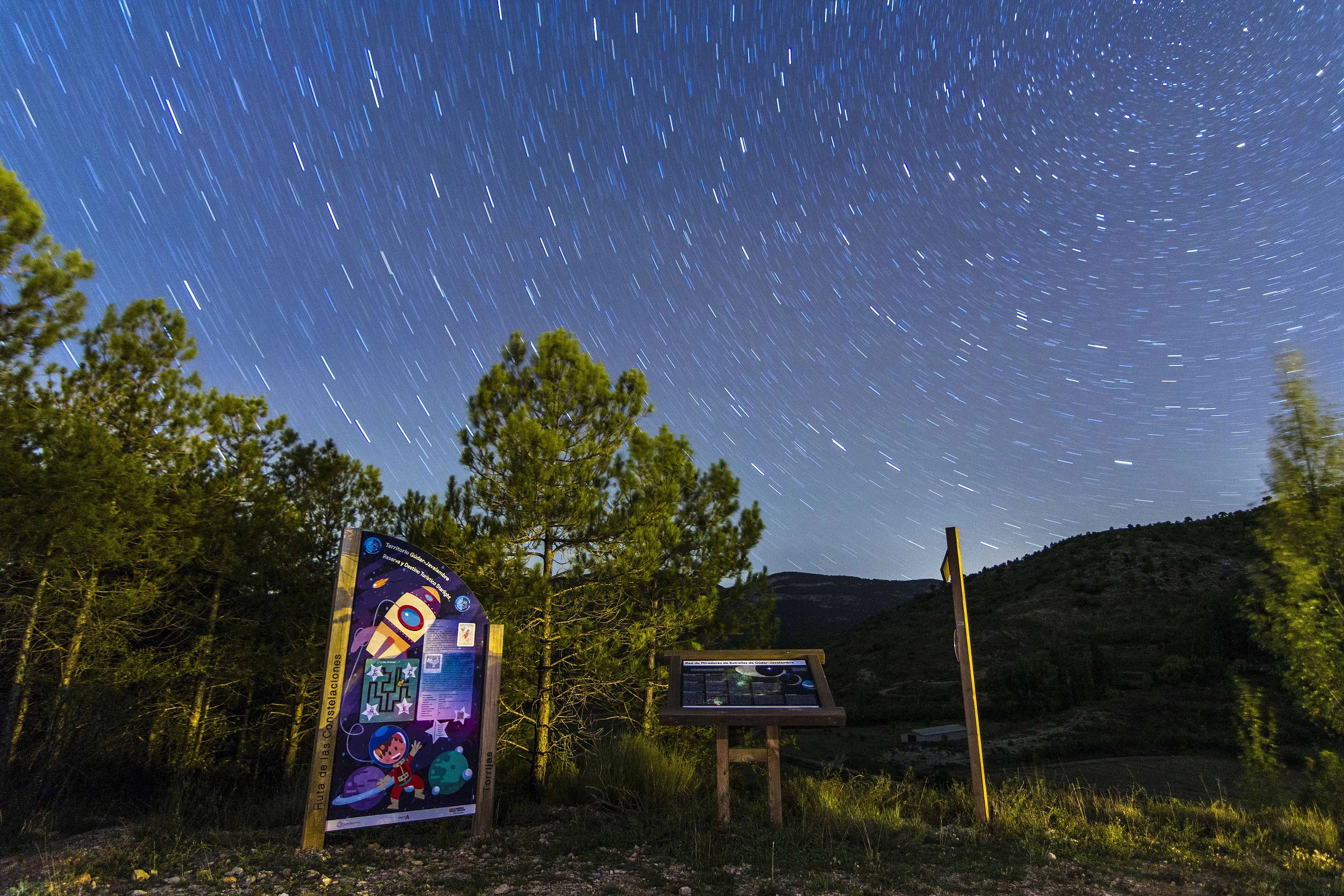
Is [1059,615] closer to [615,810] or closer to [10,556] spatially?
[615,810]

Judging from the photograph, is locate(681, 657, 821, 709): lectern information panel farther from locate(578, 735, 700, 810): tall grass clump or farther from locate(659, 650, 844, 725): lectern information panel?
locate(578, 735, 700, 810): tall grass clump

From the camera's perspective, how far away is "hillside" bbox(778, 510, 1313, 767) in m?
17.4

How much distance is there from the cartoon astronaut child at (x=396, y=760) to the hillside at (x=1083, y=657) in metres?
9.46

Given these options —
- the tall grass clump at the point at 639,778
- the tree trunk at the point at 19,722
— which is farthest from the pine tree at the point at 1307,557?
the tree trunk at the point at 19,722

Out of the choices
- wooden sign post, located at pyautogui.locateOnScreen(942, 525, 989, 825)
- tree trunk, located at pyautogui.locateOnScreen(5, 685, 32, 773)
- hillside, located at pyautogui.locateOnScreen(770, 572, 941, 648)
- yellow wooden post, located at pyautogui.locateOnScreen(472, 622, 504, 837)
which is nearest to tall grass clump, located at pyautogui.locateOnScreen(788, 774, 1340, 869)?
wooden sign post, located at pyautogui.locateOnScreen(942, 525, 989, 825)

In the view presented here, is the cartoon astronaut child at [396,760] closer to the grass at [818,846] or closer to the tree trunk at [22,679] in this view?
the grass at [818,846]

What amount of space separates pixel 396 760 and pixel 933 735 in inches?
709

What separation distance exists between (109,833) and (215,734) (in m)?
8.50

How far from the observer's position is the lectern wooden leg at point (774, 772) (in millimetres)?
6363

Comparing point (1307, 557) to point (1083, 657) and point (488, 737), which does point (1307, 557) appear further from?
point (1083, 657)

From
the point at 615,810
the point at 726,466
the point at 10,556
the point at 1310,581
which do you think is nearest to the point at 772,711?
the point at 615,810

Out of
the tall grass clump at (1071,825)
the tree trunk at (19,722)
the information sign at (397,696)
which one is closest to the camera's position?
the tall grass clump at (1071,825)

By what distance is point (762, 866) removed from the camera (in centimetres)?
507

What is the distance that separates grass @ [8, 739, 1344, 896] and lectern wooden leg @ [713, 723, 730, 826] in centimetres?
16
